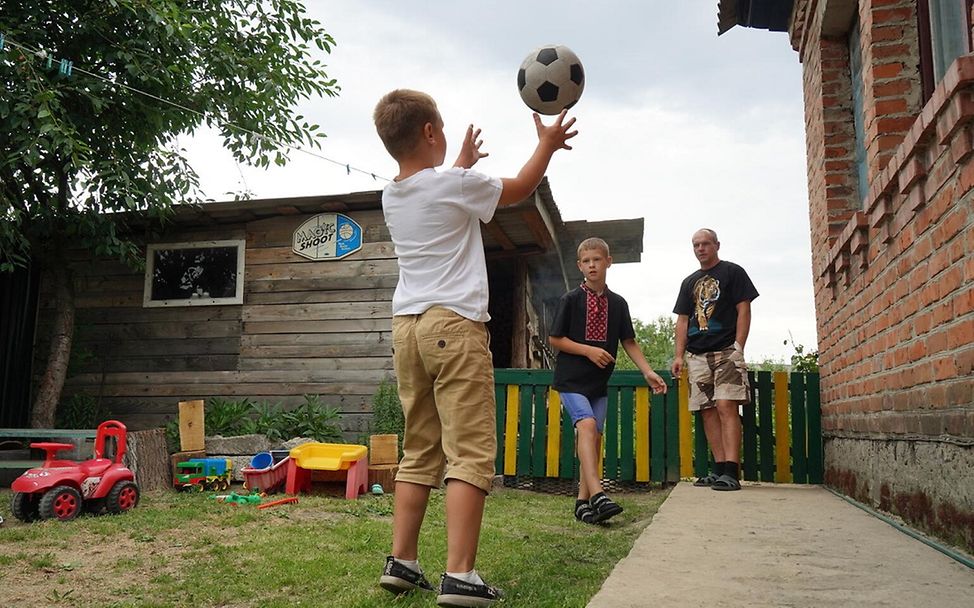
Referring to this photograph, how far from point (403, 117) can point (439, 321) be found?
72 cm

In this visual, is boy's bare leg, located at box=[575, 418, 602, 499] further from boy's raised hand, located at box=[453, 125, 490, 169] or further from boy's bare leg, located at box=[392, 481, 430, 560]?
boy's raised hand, located at box=[453, 125, 490, 169]

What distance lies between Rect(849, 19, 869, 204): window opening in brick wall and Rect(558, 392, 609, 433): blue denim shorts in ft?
7.67

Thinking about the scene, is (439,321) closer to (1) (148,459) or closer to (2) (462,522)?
(2) (462,522)

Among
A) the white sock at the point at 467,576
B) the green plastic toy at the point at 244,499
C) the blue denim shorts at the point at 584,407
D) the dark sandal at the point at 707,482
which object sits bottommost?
the green plastic toy at the point at 244,499

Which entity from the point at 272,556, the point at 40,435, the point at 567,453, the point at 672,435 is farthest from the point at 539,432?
the point at 40,435

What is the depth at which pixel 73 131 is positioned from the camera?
7.21 m

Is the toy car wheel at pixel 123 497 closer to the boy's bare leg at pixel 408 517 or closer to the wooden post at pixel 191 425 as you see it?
the wooden post at pixel 191 425

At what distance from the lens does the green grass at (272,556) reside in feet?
8.89

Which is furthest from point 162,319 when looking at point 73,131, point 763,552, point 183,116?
point 763,552

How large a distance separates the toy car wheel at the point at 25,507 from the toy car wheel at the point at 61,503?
0.12 m

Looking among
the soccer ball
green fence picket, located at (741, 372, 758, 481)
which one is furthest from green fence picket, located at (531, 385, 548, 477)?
the soccer ball

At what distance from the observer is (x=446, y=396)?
238 centimetres

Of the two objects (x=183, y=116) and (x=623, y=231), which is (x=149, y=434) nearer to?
(x=183, y=116)

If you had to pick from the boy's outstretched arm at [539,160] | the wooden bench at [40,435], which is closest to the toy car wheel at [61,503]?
the wooden bench at [40,435]
